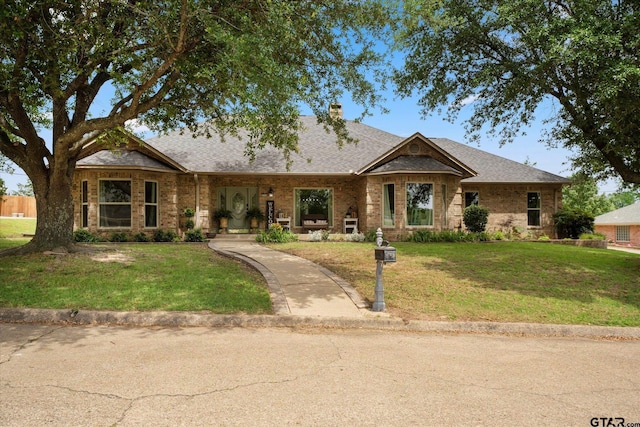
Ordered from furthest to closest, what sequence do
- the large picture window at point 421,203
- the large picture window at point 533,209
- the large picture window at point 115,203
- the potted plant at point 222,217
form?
the large picture window at point 533,209 < the potted plant at point 222,217 < the large picture window at point 421,203 < the large picture window at point 115,203

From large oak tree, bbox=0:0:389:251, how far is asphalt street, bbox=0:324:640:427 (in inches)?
184

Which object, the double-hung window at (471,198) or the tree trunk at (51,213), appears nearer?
the tree trunk at (51,213)

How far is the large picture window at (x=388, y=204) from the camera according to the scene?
17.2m

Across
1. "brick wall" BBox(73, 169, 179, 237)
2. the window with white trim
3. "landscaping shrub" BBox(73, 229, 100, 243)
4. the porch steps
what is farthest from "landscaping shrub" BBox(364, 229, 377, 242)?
the window with white trim

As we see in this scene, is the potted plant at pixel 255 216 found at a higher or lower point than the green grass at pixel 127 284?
higher

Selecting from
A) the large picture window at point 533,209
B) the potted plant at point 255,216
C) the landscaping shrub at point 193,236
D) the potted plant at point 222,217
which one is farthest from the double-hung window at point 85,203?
the large picture window at point 533,209

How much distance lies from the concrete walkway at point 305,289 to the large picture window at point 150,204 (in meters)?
7.11

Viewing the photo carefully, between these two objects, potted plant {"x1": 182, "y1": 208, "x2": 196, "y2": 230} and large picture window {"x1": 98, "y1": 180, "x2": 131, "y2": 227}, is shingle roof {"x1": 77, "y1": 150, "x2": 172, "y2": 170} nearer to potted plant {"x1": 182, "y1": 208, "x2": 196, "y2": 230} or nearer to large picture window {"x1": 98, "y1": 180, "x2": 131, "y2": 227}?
large picture window {"x1": 98, "y1": 180, "x2": 131, "y2": 227}

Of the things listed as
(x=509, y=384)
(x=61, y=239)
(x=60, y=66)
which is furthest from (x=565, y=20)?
(x=61, y=239)

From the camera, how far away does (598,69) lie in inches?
331

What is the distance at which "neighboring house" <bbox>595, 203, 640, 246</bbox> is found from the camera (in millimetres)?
35125

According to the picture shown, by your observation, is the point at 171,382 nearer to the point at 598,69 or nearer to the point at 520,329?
the point at 520,329

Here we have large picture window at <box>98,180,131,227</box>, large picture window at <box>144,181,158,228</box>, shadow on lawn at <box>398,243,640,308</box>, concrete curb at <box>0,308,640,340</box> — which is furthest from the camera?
large picture window at <box>144,181,158,228</box>

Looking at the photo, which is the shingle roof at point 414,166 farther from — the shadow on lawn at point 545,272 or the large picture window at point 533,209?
the large picture window at point 533,209
